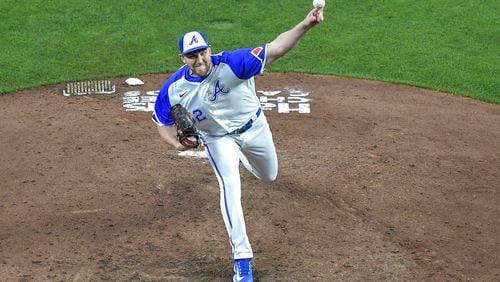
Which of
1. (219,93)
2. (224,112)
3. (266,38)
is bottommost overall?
(266,38)

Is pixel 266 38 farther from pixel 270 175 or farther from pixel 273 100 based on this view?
pixel 270 175

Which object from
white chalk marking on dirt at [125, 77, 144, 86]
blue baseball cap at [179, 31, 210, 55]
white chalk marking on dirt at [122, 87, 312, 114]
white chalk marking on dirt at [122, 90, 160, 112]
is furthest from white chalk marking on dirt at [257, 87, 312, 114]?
blue baseball cap at [179, 31, 210, 55]

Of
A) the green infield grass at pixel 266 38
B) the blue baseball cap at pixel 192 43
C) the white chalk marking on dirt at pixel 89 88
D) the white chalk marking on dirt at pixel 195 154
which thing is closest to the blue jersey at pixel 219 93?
the blue baseball cap at pixel 192 43

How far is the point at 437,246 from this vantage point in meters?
6.89

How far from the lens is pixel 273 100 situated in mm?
9891

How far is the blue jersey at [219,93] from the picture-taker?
624 cm

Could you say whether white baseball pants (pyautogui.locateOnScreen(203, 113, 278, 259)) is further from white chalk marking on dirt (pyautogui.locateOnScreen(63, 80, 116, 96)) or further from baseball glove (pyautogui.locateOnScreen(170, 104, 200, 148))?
white chalk marking on dirt (pyautogui.locateOnScreen(63, 80, 116, 96))

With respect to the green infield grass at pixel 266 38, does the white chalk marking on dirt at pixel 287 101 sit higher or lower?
lower

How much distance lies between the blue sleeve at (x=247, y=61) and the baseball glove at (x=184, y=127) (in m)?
0.49

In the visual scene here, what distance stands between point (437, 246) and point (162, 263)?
2234 mm

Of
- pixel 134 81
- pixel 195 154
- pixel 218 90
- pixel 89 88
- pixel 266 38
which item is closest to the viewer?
pixel 218 90

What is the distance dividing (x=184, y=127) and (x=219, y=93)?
418 millimetres

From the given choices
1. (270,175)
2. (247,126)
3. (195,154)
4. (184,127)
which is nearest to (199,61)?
(184,127)

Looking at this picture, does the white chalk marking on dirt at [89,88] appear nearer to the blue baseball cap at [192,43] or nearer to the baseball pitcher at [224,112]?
the baseball pitcher at [224,112]
